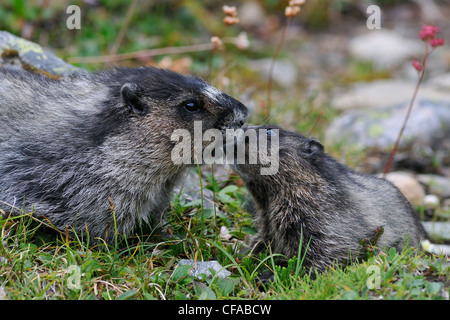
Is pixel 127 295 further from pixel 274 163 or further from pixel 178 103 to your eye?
pixel 274 163

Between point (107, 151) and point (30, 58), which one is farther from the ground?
point (30, 58)

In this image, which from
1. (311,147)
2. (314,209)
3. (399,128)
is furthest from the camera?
(399,128)

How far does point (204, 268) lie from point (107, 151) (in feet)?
4.60

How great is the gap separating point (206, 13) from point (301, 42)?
3.38m

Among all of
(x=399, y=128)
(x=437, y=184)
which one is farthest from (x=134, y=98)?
(x=399, y=128)

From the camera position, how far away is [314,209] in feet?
18.7

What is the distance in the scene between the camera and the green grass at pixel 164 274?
435 cm

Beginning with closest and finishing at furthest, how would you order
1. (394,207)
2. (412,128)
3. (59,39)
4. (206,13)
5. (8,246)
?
(8,246) → (394,207) → (412,128) → (59,39) → (206,13)

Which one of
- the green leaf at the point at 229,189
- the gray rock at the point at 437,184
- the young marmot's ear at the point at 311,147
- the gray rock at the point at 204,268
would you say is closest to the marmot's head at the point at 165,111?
the gray rock at the point at 204,268

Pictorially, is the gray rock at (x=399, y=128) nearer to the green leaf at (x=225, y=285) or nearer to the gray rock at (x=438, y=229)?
the gray rock at (x=438, y=229)

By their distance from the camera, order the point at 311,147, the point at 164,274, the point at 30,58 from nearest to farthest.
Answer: the point at 164,274 < the point at 311,147 < the point at 30,58

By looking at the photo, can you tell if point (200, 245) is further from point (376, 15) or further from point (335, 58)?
point (376, 15)

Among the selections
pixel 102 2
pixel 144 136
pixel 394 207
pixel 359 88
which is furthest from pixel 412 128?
pixel 102 2

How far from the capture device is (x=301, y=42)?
16.7 meters
